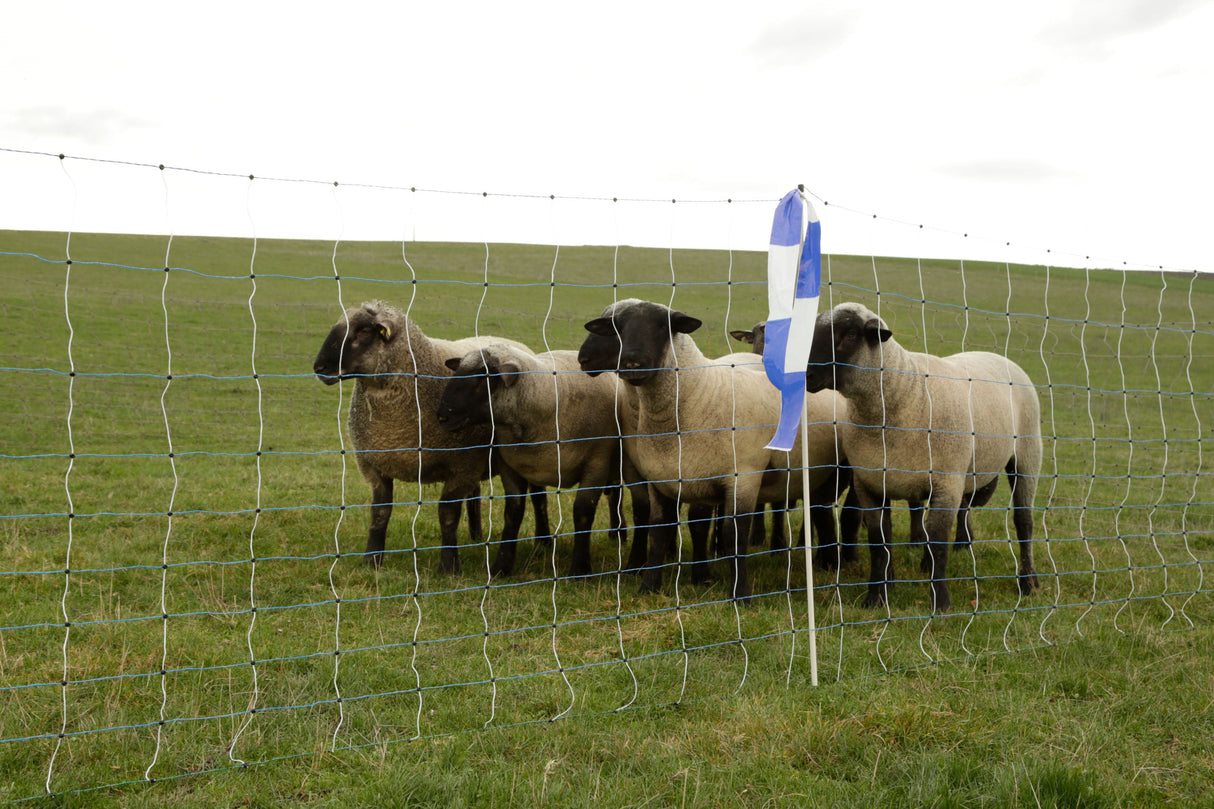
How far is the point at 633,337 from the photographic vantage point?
257 inches

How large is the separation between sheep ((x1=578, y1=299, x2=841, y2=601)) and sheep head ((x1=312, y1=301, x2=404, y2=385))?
193 centimetres

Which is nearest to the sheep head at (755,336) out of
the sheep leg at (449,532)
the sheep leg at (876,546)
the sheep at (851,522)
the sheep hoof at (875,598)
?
the sheep at (851,522)

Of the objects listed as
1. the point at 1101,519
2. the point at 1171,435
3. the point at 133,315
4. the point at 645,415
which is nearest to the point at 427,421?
the point at 645,415

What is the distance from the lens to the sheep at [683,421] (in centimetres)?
662

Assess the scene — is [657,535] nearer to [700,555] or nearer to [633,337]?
[700,555]

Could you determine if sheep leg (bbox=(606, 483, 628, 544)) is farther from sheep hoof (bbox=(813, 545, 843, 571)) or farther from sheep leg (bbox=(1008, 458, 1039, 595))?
sheep leg (bbox=(1008, 458, 1039, 595))

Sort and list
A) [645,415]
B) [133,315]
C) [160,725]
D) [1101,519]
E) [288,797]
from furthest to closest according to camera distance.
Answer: [133,315], [1101,519], [645,415], [160,725], [288,797]

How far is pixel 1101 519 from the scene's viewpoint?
444 inches

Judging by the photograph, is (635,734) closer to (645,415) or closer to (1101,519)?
(645,415)

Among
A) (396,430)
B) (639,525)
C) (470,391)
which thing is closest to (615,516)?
(639,525)

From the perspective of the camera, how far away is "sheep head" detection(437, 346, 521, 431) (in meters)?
7.01

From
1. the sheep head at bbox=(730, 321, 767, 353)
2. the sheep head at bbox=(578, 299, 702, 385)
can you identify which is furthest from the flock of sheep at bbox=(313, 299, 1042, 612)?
the sheep head at bbox=(730, 321, 767, 353)

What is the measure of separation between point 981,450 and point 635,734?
416cm

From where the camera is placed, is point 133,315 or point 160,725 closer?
point 160,725
